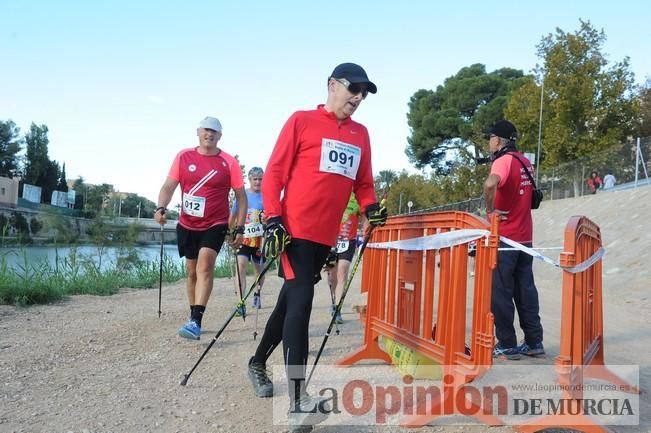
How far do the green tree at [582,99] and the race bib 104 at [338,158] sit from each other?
29.0 metres

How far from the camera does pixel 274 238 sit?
3395mm

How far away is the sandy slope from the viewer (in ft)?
11.5

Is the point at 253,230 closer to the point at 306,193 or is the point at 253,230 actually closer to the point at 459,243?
the point at 306,193

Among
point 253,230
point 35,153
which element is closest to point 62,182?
point 35,153

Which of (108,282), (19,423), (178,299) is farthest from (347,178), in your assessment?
(108,282)

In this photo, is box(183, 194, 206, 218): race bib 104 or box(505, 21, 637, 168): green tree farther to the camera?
box(505, 21, 637, 168): green tree

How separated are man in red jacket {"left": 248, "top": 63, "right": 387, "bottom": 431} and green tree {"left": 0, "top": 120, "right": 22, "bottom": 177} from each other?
291ft

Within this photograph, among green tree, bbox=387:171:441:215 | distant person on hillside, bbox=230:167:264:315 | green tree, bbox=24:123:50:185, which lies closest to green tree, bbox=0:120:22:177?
green tree, bbox=24:123:50:185

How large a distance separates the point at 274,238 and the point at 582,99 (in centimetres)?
3105

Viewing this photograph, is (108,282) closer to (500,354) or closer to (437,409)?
(500,354)

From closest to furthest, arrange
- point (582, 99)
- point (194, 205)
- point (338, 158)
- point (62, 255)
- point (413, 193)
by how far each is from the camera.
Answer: point (338, 158)
point (194, 205)
point (62, 255)
point (582, 99)
point (413, 193)

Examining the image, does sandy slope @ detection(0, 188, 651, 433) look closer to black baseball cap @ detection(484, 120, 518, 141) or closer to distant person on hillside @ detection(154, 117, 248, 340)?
distant person on hillside @ detection(154, 117, 248, 340)

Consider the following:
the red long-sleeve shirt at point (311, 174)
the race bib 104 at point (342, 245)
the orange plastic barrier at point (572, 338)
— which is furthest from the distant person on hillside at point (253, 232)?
the orange plastic barrier at point (572, 338)

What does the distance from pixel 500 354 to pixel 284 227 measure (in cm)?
254
